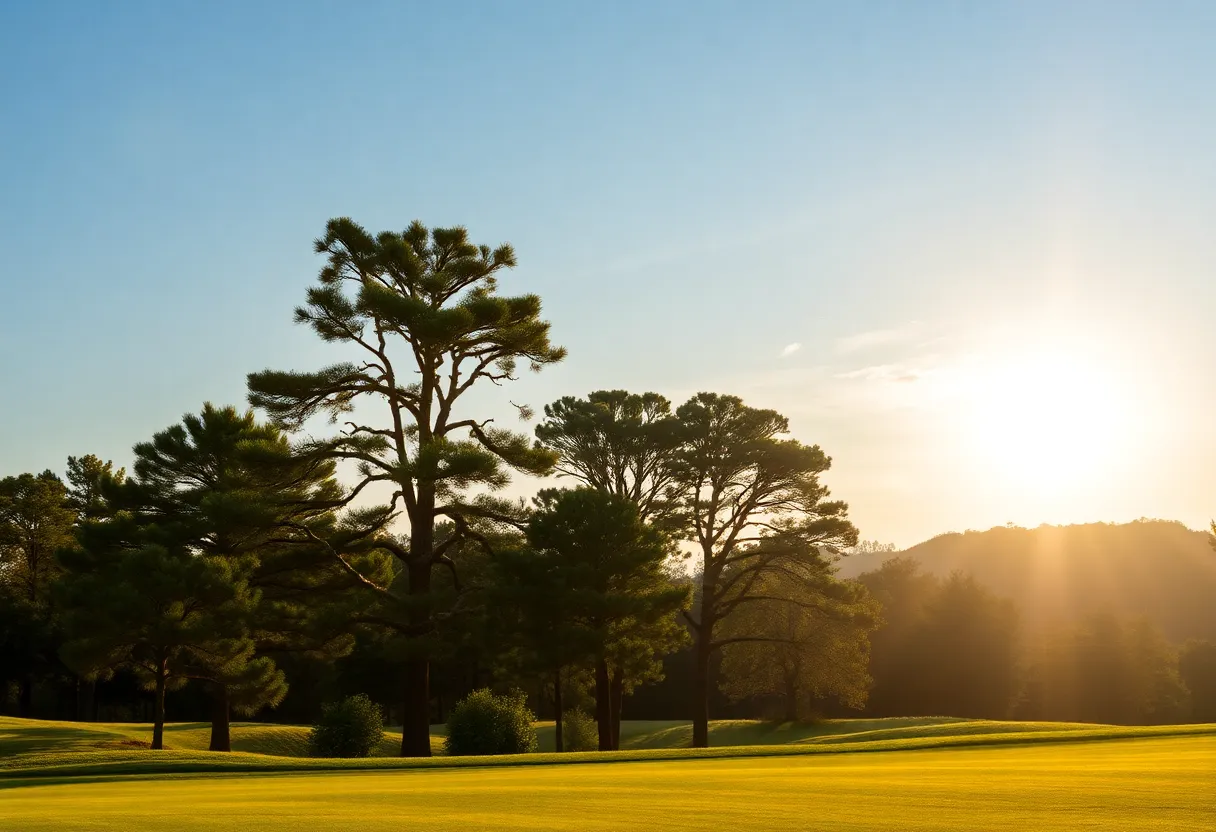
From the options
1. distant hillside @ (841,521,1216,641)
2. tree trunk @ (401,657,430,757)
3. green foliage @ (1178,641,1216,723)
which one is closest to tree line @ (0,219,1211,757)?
tree trunk @ (401,657,430,757)

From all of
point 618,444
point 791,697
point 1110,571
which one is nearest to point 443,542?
point 618,444

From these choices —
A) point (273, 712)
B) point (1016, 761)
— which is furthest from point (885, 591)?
point (1016, 761)

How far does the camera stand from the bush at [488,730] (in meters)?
33.1

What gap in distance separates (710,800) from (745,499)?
110 feet

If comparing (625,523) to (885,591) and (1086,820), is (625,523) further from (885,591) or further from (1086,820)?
(885,591)

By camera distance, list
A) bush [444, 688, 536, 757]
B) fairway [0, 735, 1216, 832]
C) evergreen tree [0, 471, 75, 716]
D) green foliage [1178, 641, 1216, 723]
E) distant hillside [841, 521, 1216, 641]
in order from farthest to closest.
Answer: distant hillside [841, 521, 1216, 641] → green foliage [1178, 641, 1216, 723] → evergreen tree [0, 471, 75, 716] → bush [444, 688, 536, 757] → fairway [0, 735, 1216, 832]

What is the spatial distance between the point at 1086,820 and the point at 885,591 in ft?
221

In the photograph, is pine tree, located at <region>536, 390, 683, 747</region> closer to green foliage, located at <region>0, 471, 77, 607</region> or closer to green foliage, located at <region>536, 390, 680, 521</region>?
green foliage, located at <region>536, 390, 680, 521</region>

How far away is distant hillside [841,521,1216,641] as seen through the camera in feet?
400

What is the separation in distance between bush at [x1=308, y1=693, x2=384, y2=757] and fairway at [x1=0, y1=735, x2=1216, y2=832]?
62.5ft

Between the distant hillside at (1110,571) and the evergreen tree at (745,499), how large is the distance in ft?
254

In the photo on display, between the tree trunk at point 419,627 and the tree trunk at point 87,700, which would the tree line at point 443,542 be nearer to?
the tree trunk at point 419,627

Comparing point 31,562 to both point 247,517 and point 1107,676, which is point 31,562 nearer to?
point 247,517

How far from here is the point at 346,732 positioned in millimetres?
34938
